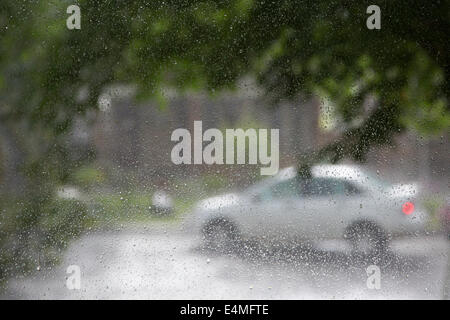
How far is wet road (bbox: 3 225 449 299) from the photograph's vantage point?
279 cm

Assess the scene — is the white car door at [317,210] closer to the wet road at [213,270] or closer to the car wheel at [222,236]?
the wet road at [213,270]

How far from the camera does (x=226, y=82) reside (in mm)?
2795

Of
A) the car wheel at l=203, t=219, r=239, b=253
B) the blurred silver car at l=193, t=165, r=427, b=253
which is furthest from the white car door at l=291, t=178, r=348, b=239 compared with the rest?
the car wheel at l=203, t=219, r=239, b=253

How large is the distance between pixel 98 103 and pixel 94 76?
140 millimetres

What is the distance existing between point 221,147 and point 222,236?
0.46m

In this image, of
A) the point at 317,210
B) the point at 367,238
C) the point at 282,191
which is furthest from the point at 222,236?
the point at 367,238

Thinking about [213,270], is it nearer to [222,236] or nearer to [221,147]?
[222,236]

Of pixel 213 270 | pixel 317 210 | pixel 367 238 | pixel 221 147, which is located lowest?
pixel 213 270

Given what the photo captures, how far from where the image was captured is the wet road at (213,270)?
2793mm

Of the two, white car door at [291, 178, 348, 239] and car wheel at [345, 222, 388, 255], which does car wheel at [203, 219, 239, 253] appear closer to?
white car door at [291, 178, 348, 239]

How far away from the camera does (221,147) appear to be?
2.79 metres

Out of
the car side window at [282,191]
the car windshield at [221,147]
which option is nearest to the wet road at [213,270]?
the car windshield at [221,147]

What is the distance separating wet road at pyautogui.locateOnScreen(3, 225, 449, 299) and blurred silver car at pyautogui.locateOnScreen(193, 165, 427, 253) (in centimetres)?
8

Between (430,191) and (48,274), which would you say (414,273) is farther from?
(48,274)
